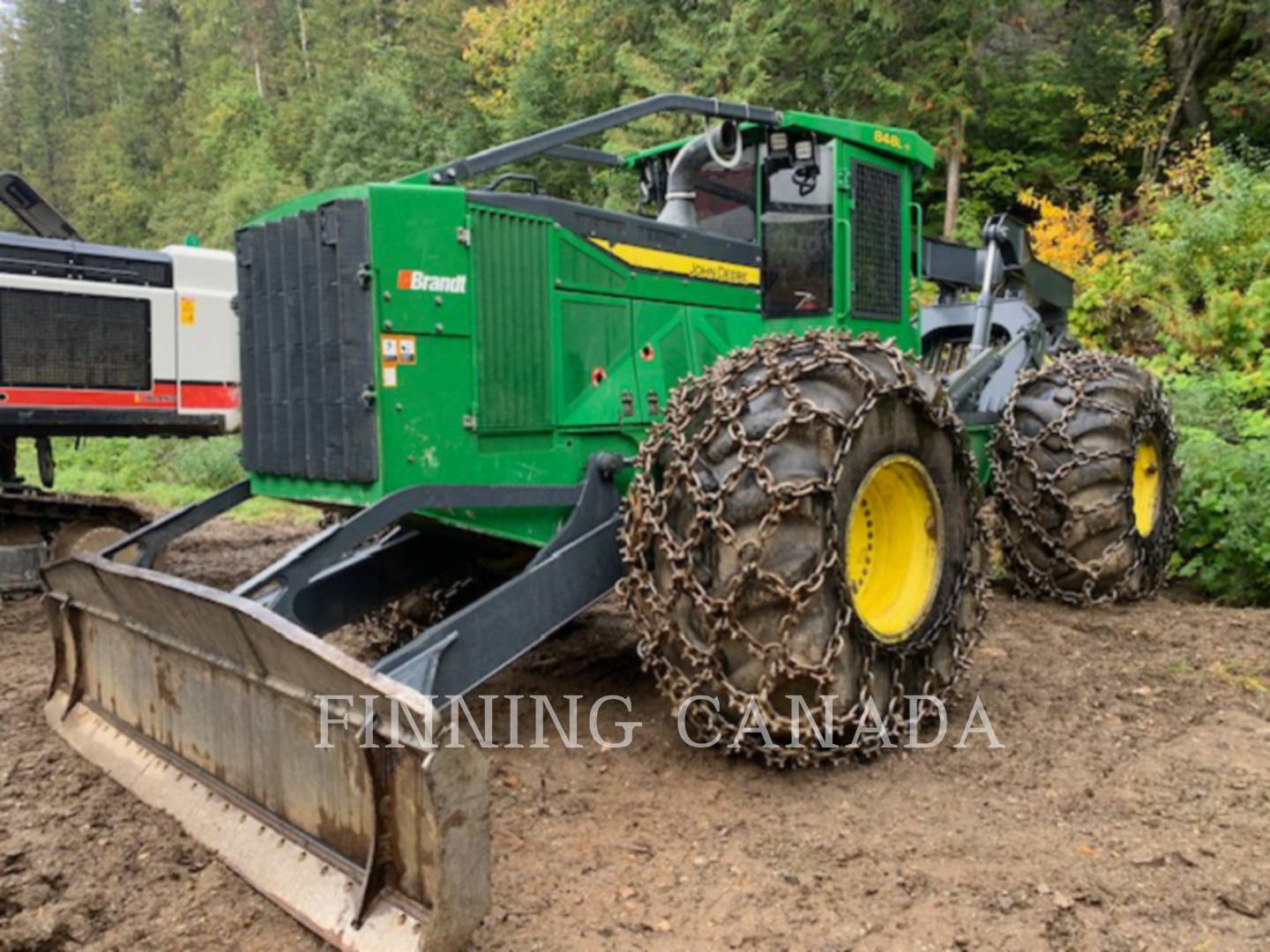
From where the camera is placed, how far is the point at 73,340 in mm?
6434

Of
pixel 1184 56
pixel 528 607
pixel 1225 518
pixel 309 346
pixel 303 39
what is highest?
pixel 303 39

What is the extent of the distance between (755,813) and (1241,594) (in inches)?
171

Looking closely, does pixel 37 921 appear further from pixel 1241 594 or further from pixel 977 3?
pixel 977 3

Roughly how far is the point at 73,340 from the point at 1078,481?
6.09 metres

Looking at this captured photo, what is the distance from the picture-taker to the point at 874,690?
3424 mm

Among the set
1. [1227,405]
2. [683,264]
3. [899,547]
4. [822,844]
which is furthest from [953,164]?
[822,844]

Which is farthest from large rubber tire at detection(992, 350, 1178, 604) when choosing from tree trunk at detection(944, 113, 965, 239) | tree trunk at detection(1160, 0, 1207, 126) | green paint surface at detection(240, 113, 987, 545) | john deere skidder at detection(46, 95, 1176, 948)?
tree trunk at detection(1160, 0, 1207, 126)

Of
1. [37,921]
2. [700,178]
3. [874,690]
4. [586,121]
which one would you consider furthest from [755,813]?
[700,178]

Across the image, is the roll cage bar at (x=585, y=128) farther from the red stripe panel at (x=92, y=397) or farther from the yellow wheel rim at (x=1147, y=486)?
the red stripe panel at (x=92, y=397)

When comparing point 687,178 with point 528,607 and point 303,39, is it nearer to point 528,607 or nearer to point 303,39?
point 528,607

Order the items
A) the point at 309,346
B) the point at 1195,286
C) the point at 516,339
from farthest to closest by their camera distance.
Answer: the point at 1195,286 < the point at 516,339 < the point at 309,346

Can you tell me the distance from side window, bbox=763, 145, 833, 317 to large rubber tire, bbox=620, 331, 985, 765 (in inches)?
43.5

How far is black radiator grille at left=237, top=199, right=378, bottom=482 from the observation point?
340 centimetres

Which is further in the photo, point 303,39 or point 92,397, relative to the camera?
point 303,39
